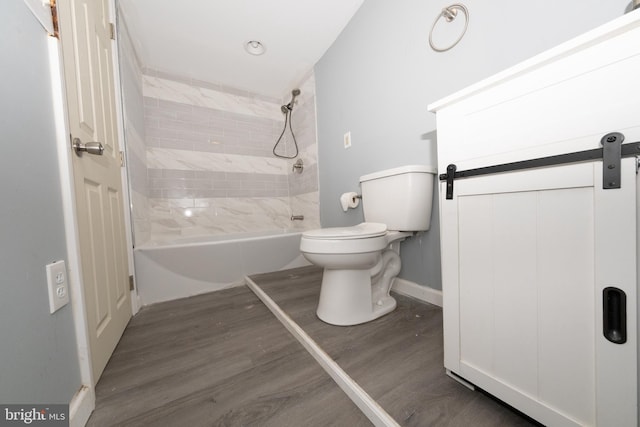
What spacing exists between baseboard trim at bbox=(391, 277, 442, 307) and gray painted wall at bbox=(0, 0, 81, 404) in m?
1.42

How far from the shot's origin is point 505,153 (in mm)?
559

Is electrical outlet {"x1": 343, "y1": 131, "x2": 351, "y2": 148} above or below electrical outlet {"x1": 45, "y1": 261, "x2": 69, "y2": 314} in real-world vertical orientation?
above

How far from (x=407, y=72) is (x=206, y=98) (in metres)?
2.04

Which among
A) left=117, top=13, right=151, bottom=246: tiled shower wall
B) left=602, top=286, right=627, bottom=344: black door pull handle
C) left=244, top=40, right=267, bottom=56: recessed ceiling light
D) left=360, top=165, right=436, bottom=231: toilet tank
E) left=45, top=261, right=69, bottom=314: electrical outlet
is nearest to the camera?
left=602, top=286, right=627, bottom=344: black door pull handle

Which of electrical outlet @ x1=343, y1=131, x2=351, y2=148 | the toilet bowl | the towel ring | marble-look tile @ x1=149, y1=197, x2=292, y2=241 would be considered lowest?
the toilet bowl

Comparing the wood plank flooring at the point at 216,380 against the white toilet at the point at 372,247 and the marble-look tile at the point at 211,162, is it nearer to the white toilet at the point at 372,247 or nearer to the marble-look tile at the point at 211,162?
the white toilet at the point at 372,247

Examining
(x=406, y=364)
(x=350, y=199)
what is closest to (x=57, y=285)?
(x=406, y=364)

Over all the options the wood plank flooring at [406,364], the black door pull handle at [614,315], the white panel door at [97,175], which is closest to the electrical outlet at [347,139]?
the wood plank flooring at [406,364]

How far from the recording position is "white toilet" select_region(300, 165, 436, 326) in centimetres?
100

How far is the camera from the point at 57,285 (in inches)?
23.4

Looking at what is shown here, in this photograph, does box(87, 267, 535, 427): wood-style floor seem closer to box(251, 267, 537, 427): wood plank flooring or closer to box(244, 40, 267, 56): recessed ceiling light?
box(251, 267, 537, 427): wood plank flooring

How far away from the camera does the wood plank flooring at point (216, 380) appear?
657 millimetres

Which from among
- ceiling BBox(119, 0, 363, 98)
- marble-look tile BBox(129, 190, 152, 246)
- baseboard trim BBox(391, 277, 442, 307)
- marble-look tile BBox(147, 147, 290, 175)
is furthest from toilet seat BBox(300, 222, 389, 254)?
marble-look tile BBox(147, 147, 290, 175)

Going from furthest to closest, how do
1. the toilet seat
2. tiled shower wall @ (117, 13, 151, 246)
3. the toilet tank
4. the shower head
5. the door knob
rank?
the shower head < tiled shower wall @ (117, 13, 151, 246) < the toilet tank < the toilet seat < the door knob
